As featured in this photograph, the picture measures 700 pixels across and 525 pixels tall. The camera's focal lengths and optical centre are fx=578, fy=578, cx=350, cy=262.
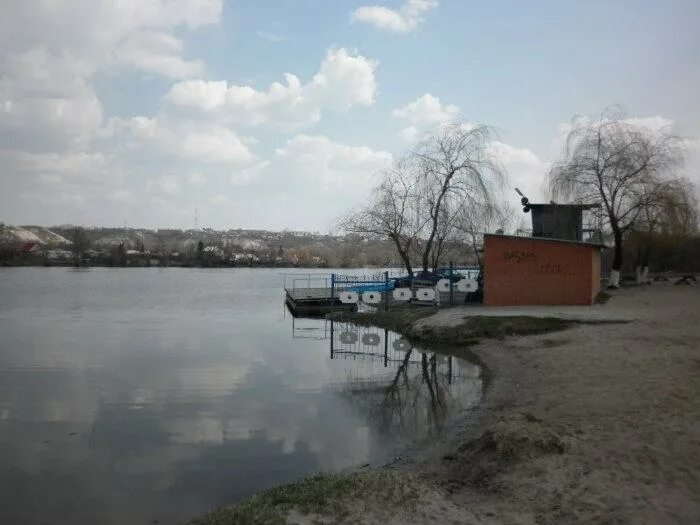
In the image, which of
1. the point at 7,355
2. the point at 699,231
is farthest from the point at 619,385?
the point at 699,231

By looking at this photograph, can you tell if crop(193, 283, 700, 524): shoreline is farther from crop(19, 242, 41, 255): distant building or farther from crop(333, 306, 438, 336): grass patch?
crop(19, 242, 41, 255): distant building

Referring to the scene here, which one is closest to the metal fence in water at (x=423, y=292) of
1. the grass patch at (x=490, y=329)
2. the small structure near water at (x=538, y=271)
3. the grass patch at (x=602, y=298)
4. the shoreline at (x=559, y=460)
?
the small structure near water at (x=538, y=271)

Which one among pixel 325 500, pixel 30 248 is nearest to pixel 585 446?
pixel 325 500

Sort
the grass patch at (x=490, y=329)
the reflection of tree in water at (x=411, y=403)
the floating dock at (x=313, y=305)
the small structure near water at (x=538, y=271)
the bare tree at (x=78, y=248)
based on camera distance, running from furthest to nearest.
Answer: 1. the bare tree at (x=78, y=248)
2. the floating dock at (x=313, y=305)
3. the small structure near water at (x=538, y=271)
4. the grass patch at (x=490, y=329)
5. the reflection of tree in water at (x=411, y=403)

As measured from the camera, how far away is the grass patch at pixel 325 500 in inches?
223

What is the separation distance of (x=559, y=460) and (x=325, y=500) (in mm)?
2885

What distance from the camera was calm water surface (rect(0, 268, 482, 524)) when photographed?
746 cm

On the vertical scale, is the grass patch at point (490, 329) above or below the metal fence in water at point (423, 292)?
below

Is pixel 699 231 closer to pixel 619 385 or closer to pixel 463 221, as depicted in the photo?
pixel 463 221

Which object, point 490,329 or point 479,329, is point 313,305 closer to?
point 479,329

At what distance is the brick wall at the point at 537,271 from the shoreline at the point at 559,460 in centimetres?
1059

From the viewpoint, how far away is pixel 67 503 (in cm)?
709

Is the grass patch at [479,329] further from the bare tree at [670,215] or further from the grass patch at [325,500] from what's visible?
the bare tree at [670,215]

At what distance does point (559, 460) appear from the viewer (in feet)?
22.5
